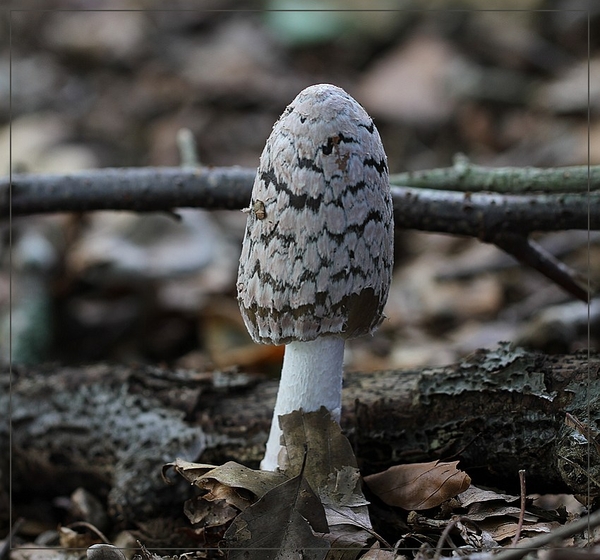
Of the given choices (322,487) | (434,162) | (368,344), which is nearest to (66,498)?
(322,487)

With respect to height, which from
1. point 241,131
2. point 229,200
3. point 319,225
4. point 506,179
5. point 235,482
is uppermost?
point 241,131

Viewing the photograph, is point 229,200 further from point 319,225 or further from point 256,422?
point 319,225

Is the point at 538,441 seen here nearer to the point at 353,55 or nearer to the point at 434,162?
the point at 434,162

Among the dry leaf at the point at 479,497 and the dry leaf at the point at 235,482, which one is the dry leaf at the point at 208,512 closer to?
the dry leaf at the point at 235,482

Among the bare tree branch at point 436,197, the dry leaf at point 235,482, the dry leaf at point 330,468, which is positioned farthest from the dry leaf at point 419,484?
the bare tree branch at point 436,197

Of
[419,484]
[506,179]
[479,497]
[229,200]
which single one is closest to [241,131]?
[229,200]

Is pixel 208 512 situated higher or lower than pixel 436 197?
lower

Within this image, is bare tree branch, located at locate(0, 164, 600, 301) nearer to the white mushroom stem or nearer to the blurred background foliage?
the white mushroom stem
